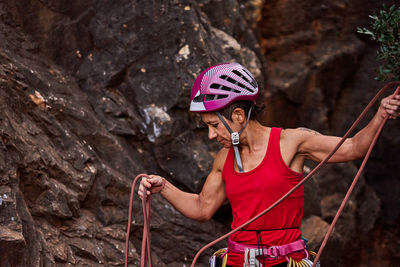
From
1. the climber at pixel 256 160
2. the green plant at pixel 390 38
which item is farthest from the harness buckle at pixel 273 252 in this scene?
the green plant at pixel 390 38

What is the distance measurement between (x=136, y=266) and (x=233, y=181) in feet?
4.69

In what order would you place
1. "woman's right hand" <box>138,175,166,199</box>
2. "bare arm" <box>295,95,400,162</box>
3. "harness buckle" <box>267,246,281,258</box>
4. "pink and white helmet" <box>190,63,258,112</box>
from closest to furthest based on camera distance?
"bare arm" <box>295,95,400,162</box>, "harness buckle" <box>267,246,281,258</box>, "pink and white helmet" <box>190,63,258,112</box>, "woman's right hand" <box>138,175,166,199</box>

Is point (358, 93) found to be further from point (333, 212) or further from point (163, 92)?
point (163, 92)

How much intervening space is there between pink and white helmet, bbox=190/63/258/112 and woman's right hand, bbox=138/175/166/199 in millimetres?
515

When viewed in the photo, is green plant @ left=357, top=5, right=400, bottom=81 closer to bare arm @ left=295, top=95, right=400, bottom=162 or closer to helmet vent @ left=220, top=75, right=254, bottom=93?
bare arm @ left=295, top=95, right=400, bottom=162

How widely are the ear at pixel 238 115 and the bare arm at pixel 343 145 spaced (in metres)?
0.33

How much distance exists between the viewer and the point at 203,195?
361cm

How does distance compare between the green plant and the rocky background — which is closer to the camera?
the green plant

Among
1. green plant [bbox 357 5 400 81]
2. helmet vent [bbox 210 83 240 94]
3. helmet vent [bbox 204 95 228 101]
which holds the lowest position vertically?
helmet vent [bbox 204 95 228 101]

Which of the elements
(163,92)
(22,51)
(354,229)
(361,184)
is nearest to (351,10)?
(361,184)

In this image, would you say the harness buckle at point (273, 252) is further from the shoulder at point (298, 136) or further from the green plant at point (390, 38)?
the green plant at point (390, 38)

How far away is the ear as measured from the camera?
3.28 metres

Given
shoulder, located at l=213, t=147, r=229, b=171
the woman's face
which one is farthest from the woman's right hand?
the woman's face

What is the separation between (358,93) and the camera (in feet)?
24.3
